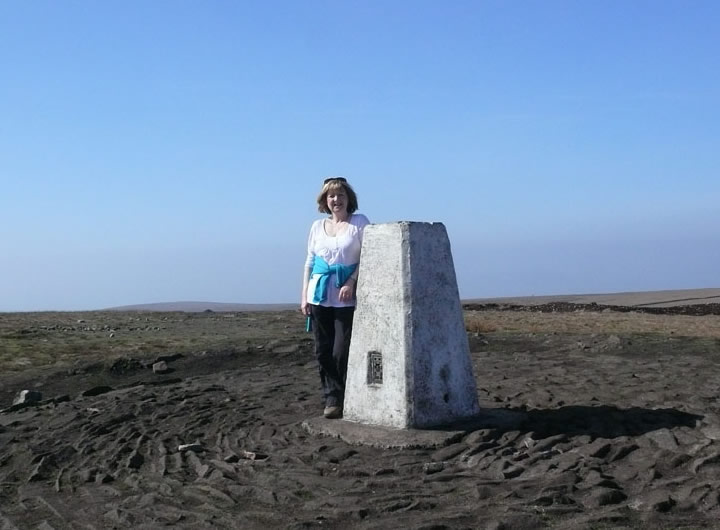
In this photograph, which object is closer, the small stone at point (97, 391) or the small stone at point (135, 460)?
the small stone at point (135, 460)

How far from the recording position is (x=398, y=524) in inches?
208

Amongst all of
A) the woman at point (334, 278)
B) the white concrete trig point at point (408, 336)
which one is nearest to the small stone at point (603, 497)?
the white concrete trig point at point (408, 336)

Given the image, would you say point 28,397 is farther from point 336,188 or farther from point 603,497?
point 603,497

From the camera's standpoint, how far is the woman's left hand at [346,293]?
779 cm

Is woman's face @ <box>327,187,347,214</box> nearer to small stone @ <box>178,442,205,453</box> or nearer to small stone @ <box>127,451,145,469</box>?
small stone @ <box>178,442,205,453</box>

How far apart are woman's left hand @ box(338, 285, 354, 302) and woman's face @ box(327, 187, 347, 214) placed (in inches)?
28.4

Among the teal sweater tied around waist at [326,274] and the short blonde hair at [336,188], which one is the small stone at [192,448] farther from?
the short blonde hair at [336,188]

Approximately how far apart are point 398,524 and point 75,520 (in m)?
2.37

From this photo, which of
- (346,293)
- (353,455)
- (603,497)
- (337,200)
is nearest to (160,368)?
(346,293)

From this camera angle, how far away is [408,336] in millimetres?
7234

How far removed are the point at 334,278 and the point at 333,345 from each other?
73 centimetres

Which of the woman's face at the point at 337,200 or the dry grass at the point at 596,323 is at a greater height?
the woman's face at the point at 337,200

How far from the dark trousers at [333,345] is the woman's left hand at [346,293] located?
0.13 meters

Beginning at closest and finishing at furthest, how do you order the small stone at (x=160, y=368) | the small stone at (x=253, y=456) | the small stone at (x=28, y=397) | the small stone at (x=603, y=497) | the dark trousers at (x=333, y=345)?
the small stone at (x=603, y=497)
the small stone at (x=253, y=456)
the dark trousers at (x=333, y=345)
the small stone at (x=28, y=397)
the small stone at (x=160, y=368)
